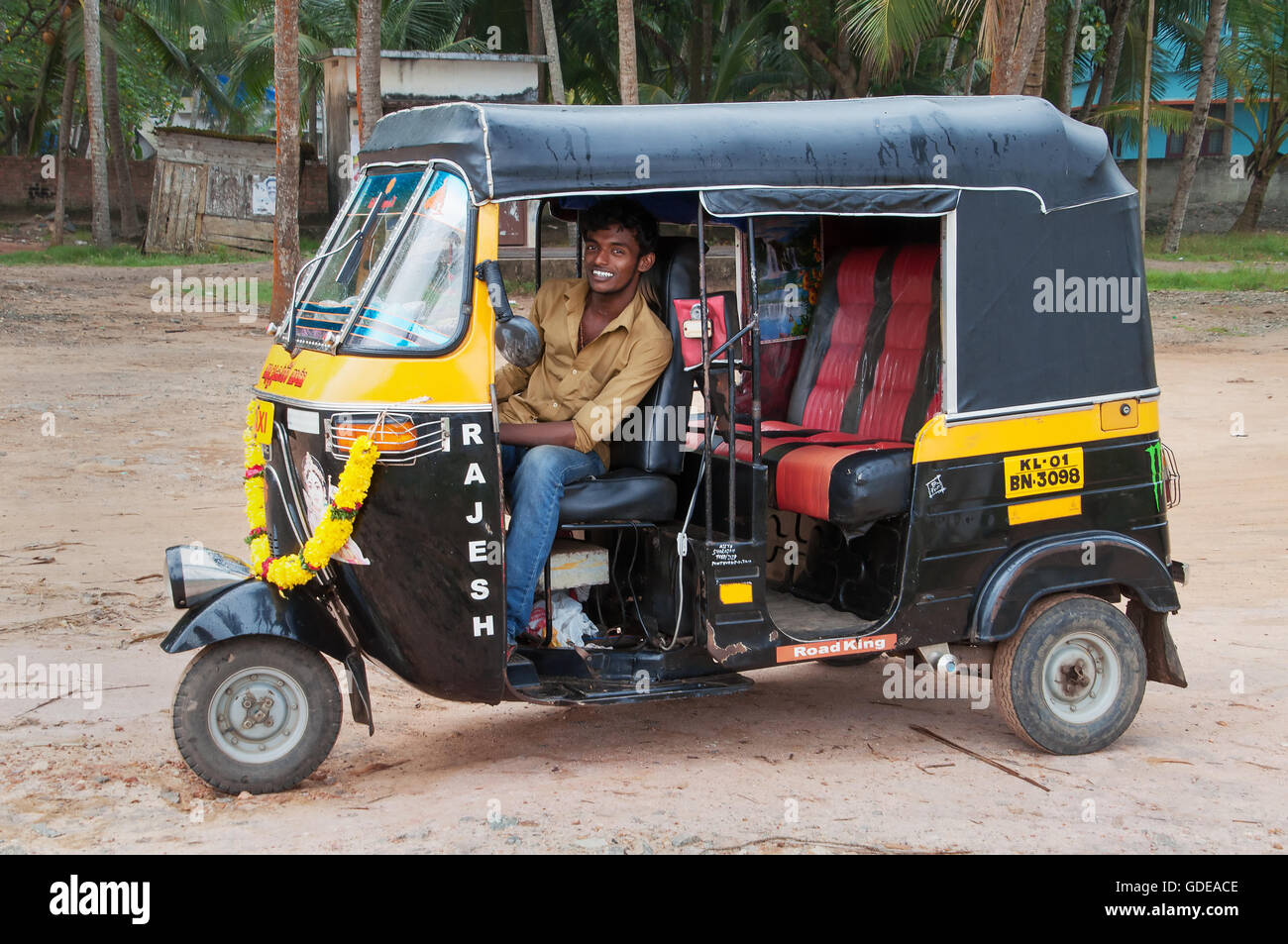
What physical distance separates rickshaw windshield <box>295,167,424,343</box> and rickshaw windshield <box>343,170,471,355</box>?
11cm

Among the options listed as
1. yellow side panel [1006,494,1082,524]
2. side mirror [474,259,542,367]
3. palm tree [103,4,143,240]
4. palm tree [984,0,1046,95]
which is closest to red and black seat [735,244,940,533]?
yellow side panel [1006,494,1082,524]

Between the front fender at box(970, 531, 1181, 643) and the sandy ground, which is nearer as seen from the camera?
the sandy ground

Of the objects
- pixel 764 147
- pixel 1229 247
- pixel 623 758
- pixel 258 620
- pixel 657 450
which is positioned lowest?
pixel 623 758

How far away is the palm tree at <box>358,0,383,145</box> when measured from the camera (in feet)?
47.4

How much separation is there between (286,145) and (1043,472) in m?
11.8

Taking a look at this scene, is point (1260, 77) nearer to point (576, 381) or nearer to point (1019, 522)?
point (1019, 522)

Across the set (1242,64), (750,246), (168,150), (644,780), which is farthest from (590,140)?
(1242,64)

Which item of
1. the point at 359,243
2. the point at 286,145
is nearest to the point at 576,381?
the point at 359,243

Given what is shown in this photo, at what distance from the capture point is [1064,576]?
5.62m

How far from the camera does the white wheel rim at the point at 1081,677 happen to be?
569 centimetres

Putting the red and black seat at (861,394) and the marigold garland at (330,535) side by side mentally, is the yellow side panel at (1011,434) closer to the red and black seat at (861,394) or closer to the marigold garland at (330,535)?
the red and black seat at (861,394)

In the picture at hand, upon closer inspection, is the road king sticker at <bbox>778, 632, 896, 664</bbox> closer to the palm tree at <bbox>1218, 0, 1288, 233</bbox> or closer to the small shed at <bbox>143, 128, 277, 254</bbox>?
the small shed at <bbox>143, 128, 277, 254</bbox>

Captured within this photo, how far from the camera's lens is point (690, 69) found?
91.8ft

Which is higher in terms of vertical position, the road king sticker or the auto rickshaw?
the auto rickshaw
